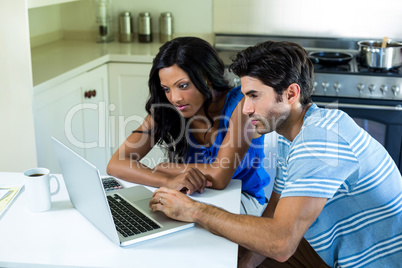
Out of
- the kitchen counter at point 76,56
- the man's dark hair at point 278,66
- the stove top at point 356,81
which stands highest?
the man's dark hair at point 278,66

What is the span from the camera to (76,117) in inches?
113

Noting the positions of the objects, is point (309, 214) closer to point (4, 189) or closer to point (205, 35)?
point (4, 189)

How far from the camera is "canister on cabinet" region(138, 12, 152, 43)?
3.42m

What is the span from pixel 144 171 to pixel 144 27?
1890 mm

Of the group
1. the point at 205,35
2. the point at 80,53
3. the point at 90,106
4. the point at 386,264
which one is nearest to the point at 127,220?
the point at 386,264

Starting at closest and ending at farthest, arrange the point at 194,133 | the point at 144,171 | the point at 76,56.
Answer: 1. the point at 144,171
2. the point at 194,133
3. the point at 76,56

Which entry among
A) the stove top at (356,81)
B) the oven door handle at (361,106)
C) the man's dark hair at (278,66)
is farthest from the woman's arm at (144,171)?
the oven door handle at (361,106)

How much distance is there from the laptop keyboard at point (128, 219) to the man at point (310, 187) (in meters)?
0.06

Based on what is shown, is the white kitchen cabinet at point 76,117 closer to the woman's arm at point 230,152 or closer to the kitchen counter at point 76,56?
the kitchen counter at point 76,56

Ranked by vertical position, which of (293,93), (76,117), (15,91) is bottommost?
(76,117)

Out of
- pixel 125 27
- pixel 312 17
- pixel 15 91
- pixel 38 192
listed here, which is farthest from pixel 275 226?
pixel 125 27

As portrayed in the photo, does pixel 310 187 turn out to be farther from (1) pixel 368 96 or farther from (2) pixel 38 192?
(1) pixel 368 96

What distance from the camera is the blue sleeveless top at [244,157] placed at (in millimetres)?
1924

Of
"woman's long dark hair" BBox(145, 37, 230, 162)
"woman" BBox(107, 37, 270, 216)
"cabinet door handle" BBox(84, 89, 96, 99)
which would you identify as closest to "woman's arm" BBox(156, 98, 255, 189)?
"woman" BBox(107, 37, 270, 216)
